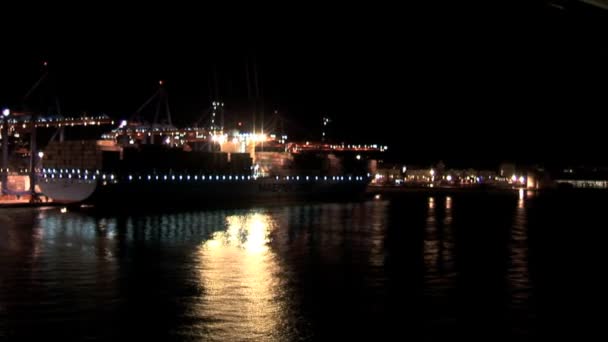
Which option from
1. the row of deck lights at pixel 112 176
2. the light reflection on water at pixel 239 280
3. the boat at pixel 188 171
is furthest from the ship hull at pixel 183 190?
the light reflection on water at pixel 239 280

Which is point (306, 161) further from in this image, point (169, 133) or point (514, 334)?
point (514, 334)

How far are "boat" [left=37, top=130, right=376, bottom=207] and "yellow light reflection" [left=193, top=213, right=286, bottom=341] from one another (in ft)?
79.4

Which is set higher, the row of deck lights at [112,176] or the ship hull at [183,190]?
the row of deck lights at [112,176]

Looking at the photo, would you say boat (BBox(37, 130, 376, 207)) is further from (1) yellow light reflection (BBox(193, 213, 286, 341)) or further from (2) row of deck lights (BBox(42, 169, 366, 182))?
(1) yellow light reflection (BBox(193, 213, 286, 341))

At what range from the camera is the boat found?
142 ft

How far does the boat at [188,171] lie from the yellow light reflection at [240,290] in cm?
2421

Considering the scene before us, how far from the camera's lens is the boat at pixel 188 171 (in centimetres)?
4338

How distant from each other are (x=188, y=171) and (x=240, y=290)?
3743cm

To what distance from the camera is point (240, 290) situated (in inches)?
472

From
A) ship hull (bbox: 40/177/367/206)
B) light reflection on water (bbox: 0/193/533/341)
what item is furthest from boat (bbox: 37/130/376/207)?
light reflection on water (bbox: 0/193/533/341)

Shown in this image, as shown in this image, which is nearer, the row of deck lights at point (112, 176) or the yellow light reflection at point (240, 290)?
the yellow light reflection at point (240, 290)

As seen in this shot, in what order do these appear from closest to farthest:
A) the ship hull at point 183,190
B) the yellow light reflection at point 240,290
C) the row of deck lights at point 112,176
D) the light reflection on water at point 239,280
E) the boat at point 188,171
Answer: the yellow light reflection at point 240,290
the light reflection on water at point 239,280
the ship hull at point 183,190
the row of deck lights at point 112,176
the boat at point 188,171

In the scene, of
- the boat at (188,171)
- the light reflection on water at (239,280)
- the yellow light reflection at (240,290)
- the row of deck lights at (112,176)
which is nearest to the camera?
the yellow light reflection at (240,290)

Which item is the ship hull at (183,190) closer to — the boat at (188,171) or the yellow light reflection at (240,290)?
the boat at (188,171)
